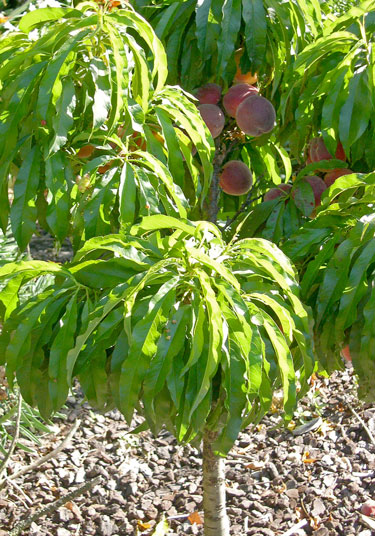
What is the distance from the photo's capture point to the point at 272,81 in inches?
59.3

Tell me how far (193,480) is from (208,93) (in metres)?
1.52

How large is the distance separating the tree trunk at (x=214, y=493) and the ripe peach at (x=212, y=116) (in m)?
0.70

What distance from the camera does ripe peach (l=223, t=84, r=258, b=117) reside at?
1.44m

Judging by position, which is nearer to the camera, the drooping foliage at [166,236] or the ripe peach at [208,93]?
the drooping foliage at [166,236]

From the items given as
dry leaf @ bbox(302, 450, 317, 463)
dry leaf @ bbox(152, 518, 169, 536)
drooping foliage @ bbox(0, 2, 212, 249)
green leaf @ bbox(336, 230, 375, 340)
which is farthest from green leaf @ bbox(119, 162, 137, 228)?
dry leaf @ bbox(302, 450, 317, 463)

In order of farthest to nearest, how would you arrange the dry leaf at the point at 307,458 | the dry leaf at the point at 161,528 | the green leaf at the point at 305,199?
1. the dry leaf at the point at 307,458
2. the dry leaf at the point at 161,528
3. the green leaf at the point at 305,199

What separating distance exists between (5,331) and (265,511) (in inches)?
60.3

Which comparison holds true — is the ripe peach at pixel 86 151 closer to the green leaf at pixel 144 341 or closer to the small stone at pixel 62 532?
the green leaf at pixel 144 341

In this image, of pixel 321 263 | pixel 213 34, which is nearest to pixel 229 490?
pixel 321 263

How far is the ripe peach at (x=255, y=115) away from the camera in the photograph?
137 centimetres

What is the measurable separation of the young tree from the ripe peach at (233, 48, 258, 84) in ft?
0.21

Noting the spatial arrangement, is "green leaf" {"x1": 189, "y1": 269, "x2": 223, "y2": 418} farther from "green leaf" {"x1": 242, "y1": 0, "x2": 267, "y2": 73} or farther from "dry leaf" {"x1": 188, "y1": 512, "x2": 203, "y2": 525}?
"dry leaf" {"x1": 188, "y1": 512, "x2": 203, "y2": 525}

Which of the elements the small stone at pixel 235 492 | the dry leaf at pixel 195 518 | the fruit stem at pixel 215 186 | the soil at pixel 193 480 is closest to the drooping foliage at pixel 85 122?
the fruit stem at pixel 215 186

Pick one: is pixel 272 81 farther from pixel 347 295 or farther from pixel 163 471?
pixel 163 471
